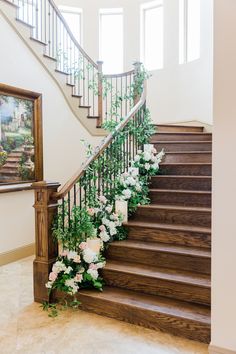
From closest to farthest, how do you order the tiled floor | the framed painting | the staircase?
1. the tiled floor
2. the staircase
3. the framed painting

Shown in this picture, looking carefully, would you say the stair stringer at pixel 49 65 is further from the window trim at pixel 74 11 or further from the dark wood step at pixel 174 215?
the window trim at pixel 74 11

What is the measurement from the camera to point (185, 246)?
3055mm

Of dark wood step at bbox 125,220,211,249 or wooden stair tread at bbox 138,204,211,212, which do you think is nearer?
dark wood step at bbox 125,220,211,249

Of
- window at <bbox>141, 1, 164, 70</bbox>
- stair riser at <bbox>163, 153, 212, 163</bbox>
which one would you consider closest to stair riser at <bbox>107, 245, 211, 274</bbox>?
stair riser at <bbox>163, 153, 212, 163</bbox>

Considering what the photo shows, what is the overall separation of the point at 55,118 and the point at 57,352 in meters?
3.33

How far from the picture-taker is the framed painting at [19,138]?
394 centimetres

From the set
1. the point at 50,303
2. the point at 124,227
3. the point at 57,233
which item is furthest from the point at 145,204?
the point at 50,303

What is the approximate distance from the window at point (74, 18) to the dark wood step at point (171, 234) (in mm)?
5096

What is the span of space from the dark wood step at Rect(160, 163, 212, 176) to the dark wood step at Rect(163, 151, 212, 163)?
188mm

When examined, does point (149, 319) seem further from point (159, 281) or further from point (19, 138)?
point (19, 138)

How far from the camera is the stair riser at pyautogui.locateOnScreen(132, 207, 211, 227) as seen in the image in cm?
324
